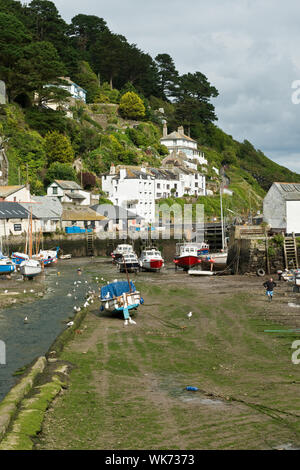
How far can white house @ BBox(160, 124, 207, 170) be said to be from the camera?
440 feet

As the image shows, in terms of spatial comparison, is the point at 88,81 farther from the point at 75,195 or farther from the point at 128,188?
the point at 75,195

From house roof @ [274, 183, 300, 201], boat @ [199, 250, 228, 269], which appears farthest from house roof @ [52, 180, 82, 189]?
house roof @ [274, 183, 300, 201]

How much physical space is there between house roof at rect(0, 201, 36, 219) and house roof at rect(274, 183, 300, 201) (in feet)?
117

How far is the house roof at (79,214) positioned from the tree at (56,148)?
12.5 metres

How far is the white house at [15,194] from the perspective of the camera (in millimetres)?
73312

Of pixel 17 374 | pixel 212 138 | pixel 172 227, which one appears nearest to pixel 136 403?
pixel 17 374

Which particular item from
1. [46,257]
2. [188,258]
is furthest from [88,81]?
[188,258]

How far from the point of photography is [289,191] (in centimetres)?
5469

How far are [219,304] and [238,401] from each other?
60.3 feet

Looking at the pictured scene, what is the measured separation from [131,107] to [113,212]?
4900 centimetres
